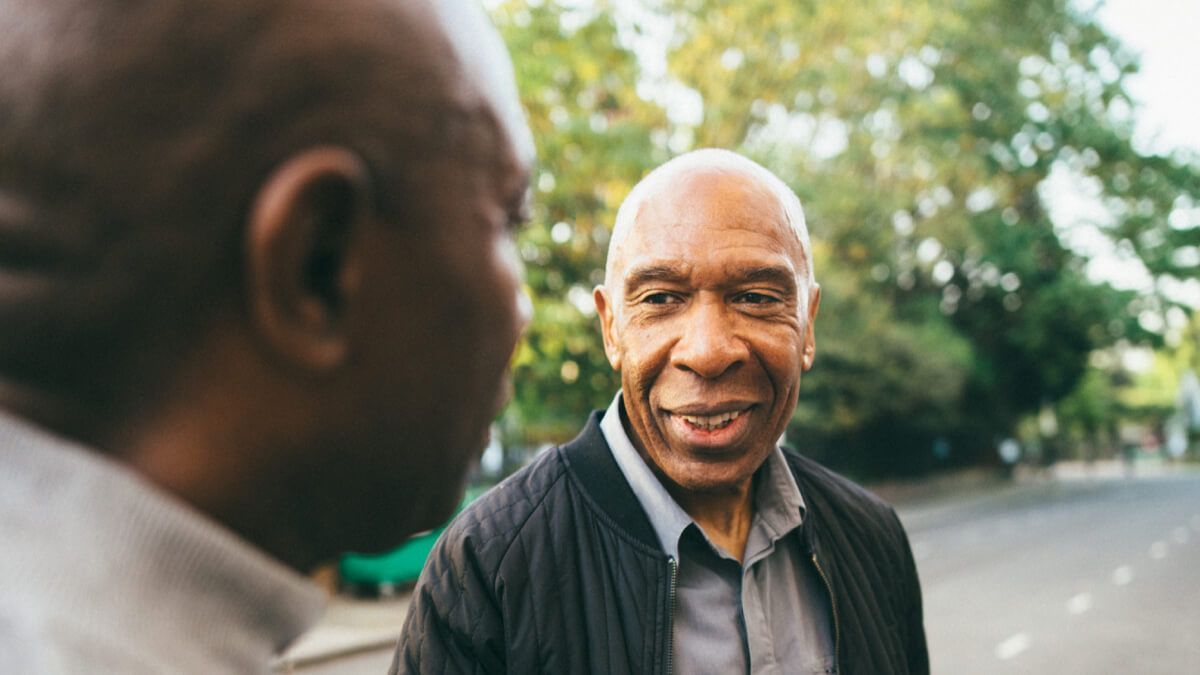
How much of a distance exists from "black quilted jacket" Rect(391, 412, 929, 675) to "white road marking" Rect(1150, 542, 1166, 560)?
50.7 feet

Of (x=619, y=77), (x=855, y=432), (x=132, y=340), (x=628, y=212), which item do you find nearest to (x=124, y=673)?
(x=132, y=340)

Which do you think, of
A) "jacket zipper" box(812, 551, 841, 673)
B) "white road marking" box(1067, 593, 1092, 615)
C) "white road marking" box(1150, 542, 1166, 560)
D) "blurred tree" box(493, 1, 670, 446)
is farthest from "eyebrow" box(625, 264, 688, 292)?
"white road marking" box(1150, 542, 1166, 560)

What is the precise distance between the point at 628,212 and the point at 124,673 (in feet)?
4.34

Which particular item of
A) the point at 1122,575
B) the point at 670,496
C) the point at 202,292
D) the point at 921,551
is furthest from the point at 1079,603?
the point at 202,292

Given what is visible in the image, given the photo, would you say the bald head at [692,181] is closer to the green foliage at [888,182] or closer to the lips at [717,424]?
the lips at [717,424]

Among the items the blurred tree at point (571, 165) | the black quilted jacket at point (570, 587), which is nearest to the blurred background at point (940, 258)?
the blurred tree at point (571, 165)

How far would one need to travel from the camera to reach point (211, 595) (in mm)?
576

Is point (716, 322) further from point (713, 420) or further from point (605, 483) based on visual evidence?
point (605, 483)

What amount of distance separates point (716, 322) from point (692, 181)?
9.1 inches

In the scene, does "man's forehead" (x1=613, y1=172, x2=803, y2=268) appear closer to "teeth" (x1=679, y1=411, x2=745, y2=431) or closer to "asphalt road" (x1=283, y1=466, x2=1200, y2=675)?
"teeth" (x1=679, y1=411, x2=745, y2=431)

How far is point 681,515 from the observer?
168 cm

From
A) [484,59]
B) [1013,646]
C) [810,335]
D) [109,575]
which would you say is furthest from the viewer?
[1013,646]

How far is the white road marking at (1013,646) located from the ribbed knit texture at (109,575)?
371 inches

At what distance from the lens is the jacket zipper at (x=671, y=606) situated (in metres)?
1.54
